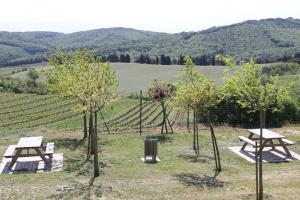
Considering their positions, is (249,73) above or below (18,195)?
above

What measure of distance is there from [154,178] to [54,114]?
42.3 m

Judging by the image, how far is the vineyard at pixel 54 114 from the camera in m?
45.7

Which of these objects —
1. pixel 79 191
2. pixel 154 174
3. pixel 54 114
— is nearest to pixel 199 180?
pixel 154 174

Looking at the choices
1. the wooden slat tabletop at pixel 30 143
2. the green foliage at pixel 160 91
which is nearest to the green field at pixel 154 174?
the wooden slat tabletop at pixel 30 143

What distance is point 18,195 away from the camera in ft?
44.3

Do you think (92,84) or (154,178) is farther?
(92,84)

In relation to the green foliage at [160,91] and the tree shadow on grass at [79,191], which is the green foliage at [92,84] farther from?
the green foliage at [160,91]

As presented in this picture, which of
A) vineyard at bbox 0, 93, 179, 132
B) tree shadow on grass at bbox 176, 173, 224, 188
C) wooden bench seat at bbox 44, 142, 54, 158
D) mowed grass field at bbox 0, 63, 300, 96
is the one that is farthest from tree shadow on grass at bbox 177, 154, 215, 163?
mowed grass field at bbox 0, 63, 300, 96

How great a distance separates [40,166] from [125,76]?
287 ft

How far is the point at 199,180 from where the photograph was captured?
50.4ft

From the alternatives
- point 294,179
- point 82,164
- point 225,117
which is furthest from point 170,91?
point 294,179

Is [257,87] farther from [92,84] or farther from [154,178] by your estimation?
[92,84]

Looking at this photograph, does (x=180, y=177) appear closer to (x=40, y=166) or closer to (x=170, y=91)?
(x=40, y=166)

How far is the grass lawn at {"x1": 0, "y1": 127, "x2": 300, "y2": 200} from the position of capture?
44.9 feet
